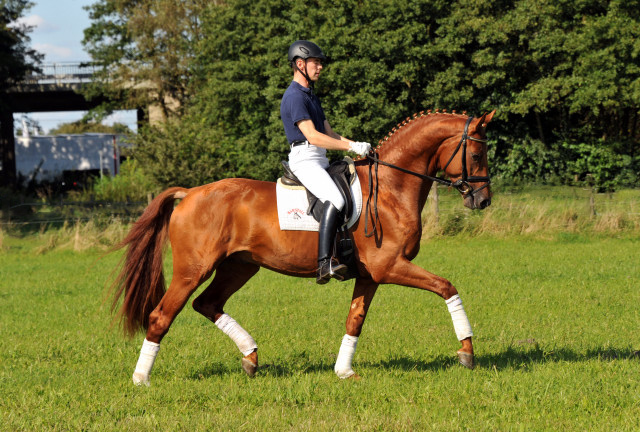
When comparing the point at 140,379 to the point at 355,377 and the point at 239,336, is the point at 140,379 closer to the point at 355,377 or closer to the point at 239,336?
A: the point at 239,336

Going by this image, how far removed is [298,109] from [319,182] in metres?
0.72

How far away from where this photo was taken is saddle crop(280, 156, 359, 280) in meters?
6.72

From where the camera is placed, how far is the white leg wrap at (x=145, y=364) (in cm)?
680

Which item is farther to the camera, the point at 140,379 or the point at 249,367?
the point at 249,367

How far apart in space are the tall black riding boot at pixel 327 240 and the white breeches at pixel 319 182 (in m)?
0.07

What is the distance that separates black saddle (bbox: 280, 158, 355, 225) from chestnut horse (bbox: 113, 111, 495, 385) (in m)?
0.17

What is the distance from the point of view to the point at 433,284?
6566 millimetres

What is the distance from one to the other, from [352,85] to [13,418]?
2932cm

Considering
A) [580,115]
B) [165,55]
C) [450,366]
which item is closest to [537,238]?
[450,366]

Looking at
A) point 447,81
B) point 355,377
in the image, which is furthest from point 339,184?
point 447,81

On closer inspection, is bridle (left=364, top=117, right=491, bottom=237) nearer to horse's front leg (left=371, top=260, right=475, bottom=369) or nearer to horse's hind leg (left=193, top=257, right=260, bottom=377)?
horse's front leg (left=371, top=260, right=475, bottom=369)

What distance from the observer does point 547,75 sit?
32.4 m

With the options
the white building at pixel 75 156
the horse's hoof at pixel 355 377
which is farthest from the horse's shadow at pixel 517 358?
the white building at pixel 75 156

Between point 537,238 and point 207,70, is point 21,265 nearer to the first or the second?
point 537,238
